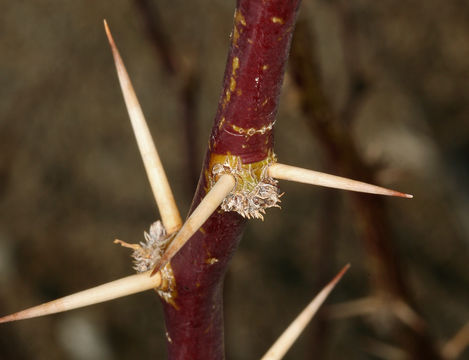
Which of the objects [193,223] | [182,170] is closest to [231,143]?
[193,223]

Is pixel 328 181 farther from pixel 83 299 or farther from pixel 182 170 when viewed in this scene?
pixel 182 170

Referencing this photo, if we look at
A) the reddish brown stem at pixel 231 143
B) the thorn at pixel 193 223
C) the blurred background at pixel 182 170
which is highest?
the blurred background at pixel 182 170

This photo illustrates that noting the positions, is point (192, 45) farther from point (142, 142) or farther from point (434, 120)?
point (142, 142)

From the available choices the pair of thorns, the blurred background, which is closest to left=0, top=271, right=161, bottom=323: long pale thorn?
the pair of thorns

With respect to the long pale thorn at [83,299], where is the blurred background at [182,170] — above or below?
above

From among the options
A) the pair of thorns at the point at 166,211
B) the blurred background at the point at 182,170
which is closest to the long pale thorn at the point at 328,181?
the pair of thorns at the point at 166,211

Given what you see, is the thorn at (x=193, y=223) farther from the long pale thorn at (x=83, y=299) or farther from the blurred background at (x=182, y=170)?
the blurred background at (x=182, y=170)
